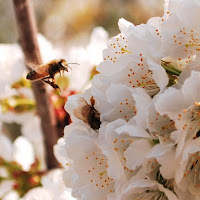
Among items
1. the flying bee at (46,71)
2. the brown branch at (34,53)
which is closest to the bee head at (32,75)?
the flying bee at (46,71)

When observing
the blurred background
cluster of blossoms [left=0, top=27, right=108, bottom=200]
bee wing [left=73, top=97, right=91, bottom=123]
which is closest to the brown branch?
cluster of blossoms [left=0, top=27, right=108, bottom=200]

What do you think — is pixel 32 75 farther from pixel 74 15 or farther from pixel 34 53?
pixel 74 15

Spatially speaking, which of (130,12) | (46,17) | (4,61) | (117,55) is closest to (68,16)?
(46,17)

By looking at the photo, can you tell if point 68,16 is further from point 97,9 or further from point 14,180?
point 14,180

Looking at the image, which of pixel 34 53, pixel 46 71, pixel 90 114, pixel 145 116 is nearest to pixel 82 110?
pixel 90 114

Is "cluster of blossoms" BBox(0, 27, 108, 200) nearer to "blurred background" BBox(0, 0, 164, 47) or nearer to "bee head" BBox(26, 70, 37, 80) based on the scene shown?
"bee head" BBox(26, 70, 37, 80)

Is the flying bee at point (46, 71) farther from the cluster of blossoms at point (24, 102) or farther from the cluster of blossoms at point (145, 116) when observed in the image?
the cluster of blossoms at point (24, 102)
